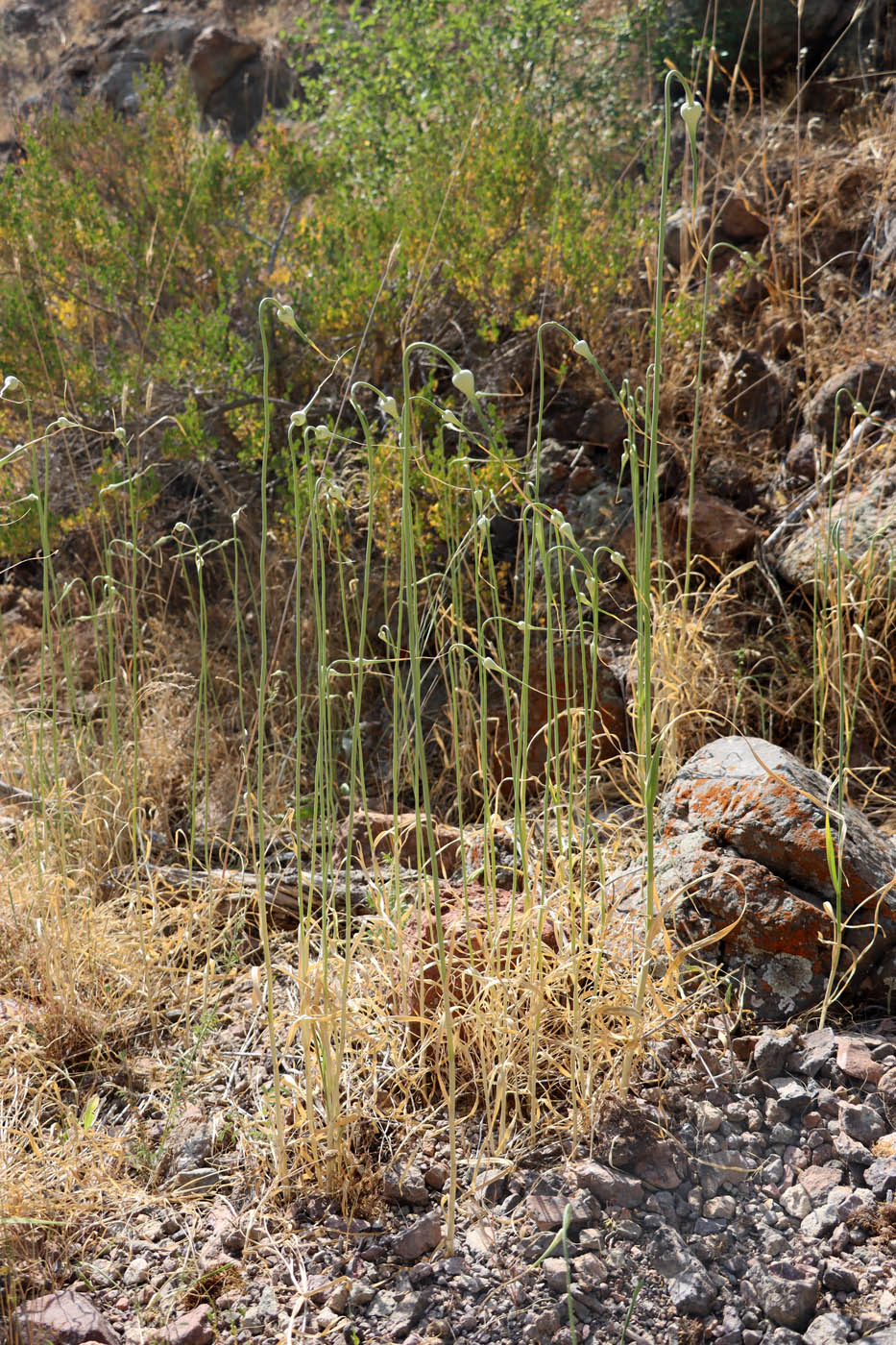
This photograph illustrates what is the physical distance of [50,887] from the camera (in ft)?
6.37

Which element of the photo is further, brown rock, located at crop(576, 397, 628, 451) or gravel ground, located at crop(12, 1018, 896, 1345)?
brown rock, located at crop(576, 397, 628, 451)

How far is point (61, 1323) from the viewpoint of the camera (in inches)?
50.6

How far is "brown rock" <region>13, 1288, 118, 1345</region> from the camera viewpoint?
127 centimetres

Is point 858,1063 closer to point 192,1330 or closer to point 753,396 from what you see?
point 192,1330

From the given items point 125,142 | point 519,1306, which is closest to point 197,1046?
point 519,1306

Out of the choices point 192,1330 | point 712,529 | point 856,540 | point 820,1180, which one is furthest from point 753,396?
point 192,1330

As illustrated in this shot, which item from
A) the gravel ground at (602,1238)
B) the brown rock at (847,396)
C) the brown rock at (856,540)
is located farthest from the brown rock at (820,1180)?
the brown rock at (847,396)

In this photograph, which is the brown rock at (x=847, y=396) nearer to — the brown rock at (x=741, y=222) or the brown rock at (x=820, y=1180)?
the brown rock at (x=741, y=222)

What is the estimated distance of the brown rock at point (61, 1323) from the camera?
1.27 meters

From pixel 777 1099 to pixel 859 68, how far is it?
173 inches

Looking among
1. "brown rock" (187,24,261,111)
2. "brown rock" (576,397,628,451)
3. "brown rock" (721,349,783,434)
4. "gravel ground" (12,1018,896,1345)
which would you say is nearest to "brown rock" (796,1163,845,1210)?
"gravel ground" (12,1018,896,1345)

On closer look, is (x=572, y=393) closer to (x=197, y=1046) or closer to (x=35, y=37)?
(x=197, y=1046)

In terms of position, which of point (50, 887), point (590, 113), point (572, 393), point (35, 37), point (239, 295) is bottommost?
point (50, 887)

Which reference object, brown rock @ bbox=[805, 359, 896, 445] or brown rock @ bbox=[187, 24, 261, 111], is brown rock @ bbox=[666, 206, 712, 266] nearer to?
brown rock @ bbox=[805, 359, 896, 445]
